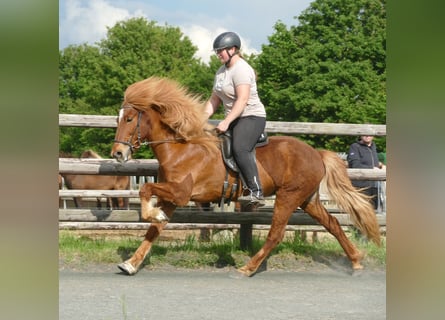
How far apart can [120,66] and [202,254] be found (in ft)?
128

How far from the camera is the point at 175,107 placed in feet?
24.9

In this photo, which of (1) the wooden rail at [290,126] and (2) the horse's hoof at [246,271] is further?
(1) the wooden rail at [290,126]

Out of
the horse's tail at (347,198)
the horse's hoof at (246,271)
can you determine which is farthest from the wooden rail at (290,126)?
the horse's hoof at (246,271)

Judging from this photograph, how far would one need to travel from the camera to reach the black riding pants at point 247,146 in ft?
23.8

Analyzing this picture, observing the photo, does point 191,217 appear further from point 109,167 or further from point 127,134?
point 127,134

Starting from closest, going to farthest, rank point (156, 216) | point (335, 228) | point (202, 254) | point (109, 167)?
point (156, 216) < point (335, 228) < point (202, 254) < point (109, 167)

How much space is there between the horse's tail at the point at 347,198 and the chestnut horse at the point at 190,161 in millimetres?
186

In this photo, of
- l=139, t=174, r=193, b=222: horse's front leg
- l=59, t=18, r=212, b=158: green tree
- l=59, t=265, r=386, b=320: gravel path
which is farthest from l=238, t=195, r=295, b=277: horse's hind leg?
l=59, t=18, r=212, b=158: green tree

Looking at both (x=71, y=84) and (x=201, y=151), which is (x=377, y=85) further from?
(x=201, y=151)

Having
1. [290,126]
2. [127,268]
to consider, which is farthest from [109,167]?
[290,126]

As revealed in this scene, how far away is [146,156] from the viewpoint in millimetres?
37344

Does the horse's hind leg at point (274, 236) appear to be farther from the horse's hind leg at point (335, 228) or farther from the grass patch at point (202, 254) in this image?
the grass patch at point (202, 254)

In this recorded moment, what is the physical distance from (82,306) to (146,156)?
3224 cm
